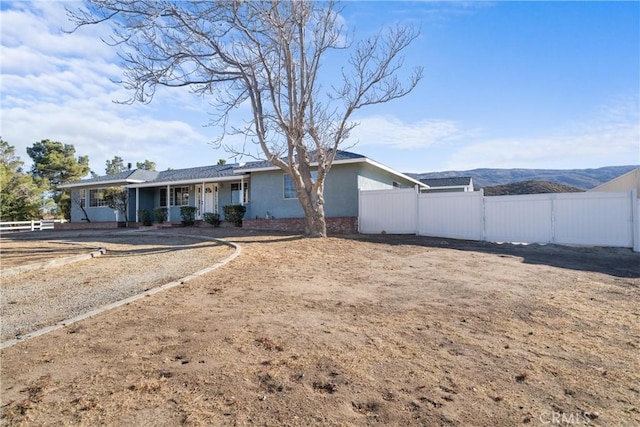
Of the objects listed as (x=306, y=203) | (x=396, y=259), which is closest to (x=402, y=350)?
(x=396, y=259)

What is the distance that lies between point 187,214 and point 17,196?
19308mm

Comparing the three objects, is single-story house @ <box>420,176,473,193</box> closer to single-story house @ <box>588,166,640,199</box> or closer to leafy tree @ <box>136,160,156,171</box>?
single-story house @ <box>588,166,640,199</box>

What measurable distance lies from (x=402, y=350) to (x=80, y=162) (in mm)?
48751

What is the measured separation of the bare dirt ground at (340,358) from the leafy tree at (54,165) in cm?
4132

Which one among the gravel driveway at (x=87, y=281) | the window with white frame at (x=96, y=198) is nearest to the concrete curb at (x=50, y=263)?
the gravel driveway at (x=87, y=281)

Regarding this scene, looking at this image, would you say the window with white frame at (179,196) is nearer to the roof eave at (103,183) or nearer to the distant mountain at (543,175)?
the roof eave at (103,183)

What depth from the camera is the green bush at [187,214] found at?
70.3 feet

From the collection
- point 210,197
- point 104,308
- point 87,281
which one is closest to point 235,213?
point 210,197

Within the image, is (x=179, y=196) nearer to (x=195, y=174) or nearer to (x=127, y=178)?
(x=195, y=174)

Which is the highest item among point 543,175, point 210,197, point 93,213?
point 543,175

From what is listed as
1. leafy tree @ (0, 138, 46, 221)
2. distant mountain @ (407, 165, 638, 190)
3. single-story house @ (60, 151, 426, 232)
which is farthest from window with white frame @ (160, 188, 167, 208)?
distant mountain @ (407, 165, 638, 190)

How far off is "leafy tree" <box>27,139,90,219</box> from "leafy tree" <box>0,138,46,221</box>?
4920 mm

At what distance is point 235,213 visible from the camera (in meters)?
19.4

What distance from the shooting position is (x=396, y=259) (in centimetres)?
923
